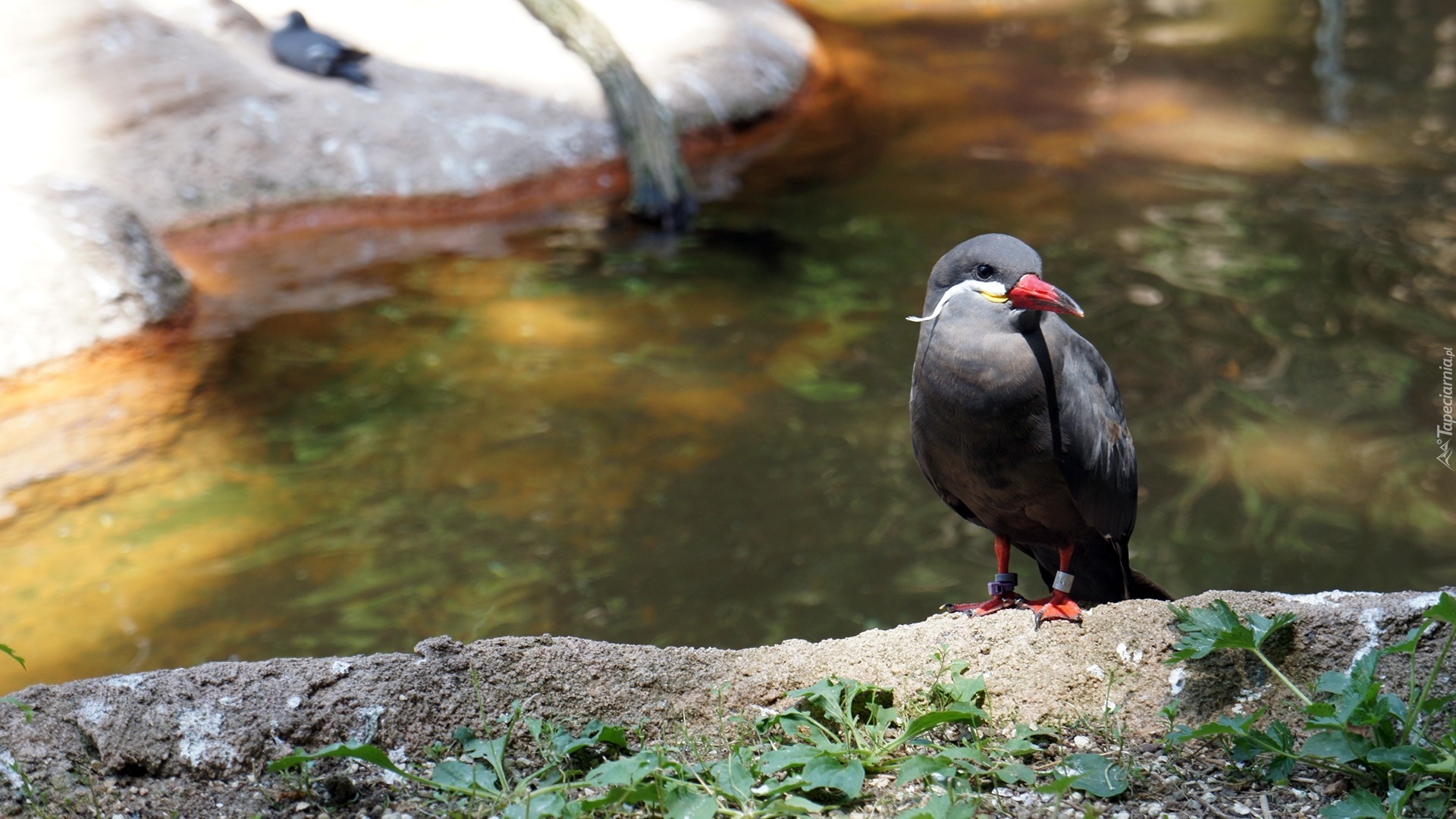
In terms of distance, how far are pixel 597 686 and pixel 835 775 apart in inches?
23.0

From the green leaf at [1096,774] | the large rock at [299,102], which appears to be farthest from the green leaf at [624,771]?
the large rock at [299,102]

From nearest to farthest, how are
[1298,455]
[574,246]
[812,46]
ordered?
[1298,455] < [574,246] < [812,46]

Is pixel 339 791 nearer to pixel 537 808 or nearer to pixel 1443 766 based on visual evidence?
pixel 537 808

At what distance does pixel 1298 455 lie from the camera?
5.16 m

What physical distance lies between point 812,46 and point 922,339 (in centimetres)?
763

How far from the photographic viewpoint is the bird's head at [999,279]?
2486mm

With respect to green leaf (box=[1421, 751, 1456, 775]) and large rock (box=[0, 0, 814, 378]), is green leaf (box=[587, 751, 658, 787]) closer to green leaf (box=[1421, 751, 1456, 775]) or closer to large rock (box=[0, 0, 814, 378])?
green leaf (box=[1421, 751, 1456, 775])

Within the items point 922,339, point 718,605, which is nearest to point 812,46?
point 718,605

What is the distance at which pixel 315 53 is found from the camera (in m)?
7.79

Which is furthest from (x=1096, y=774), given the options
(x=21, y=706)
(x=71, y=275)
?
(x=71, y=275)

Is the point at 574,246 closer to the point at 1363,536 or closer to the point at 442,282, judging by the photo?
the point at 442,282

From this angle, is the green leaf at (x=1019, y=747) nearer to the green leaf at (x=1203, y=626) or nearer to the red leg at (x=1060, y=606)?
the green leaf at (x=1203, y=626)

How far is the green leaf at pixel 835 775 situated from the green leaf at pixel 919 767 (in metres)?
0.07

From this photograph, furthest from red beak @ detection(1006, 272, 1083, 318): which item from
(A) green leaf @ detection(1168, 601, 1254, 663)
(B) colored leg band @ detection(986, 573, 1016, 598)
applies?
(B) colored leg band @ detection(986, 573, 1016, 598)
